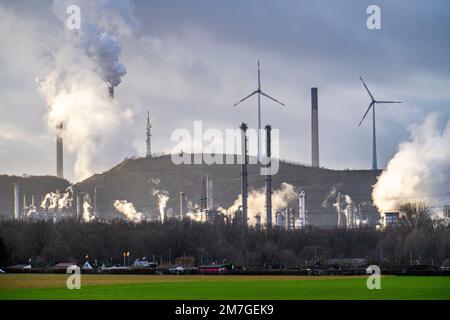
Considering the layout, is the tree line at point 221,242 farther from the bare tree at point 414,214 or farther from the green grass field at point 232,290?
the green grass field at point 232,290

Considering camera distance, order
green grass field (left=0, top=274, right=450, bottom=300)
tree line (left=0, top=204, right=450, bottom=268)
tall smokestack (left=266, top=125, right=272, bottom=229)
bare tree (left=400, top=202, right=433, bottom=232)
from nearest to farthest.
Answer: green grass field (left=0, top=274, right=450, bottom=300) < tree line (left=0, top=204, right=450, bottom=268) < bare tree (left=400, top=202, right=433, bottom=232) < tall smokestack (left=266, top=125, right=272, bottom=229)

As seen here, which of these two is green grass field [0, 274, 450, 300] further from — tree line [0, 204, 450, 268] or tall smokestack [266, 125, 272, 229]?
tall smokestack [266, 125, 272, 229]

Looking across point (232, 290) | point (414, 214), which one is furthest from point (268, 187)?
point (232, 290)

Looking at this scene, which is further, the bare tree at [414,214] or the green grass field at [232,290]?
the bare tree at [414,214]

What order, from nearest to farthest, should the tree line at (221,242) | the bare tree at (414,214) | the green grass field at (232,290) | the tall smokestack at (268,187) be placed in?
the green grass field at (232,290), the tree line at (221,242), the bare tree at (414,214), the tall smokestack at (268,187)

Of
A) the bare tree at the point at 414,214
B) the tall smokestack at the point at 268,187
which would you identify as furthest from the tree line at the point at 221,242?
the tall smokestack at the point at 268,187

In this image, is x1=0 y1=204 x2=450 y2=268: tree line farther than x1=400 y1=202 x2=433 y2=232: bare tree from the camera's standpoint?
No

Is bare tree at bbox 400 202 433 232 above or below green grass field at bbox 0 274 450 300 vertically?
above

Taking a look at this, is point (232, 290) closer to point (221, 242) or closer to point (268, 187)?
point (221, 242)

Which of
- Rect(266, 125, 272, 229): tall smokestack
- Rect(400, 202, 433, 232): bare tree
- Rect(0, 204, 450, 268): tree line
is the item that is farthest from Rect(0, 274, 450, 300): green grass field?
Rect(400, 202, 433, 232): bare tree

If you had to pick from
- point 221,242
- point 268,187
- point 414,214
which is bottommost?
point 221,242
